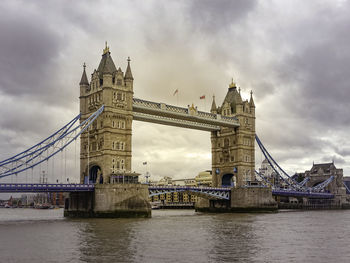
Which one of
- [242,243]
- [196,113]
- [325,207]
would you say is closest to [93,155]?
[196,113]

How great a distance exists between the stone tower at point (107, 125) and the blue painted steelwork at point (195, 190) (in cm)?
561

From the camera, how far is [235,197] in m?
84.0

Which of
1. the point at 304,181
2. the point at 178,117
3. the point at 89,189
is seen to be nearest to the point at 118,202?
the point at 89,189

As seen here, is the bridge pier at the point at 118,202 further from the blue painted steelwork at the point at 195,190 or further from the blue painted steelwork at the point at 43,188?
the blue painted steelwork at the point at 195,190

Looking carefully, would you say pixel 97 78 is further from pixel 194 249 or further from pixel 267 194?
pixel 194 249

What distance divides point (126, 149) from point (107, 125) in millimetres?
4810

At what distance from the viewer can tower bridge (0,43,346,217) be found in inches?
2409

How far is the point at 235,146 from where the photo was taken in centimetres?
9038

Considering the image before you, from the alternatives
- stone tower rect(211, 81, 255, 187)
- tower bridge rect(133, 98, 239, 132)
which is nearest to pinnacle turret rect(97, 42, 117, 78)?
tower bridge rect(133, 98, 239, 132)

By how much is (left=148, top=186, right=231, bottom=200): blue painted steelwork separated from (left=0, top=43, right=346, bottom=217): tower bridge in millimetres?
160

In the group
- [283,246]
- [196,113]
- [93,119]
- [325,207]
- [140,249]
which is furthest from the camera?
[325,207]

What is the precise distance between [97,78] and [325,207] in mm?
74230

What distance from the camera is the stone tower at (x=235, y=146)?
89812 mm

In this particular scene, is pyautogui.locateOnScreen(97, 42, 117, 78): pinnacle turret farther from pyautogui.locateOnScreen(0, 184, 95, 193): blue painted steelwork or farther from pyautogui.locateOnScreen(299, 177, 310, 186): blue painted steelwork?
pyautogui.locateOnScreen(299, 177, 310, 186): blue painted steelwork
